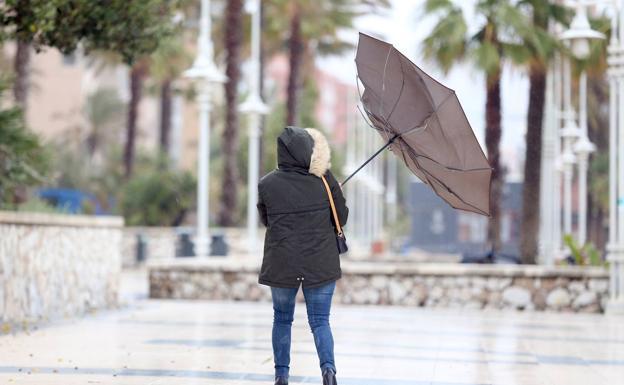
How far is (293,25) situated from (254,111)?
42.6ft

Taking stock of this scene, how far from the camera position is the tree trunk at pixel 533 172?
23281 mm

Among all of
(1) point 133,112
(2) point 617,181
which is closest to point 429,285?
(2) point 617,181

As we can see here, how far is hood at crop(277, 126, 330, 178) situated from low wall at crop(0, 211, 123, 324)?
20.4 ft

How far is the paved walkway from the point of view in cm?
884

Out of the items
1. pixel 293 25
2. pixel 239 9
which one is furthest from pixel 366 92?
pixel 293 25

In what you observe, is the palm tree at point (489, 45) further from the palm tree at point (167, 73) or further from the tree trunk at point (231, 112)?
the palm tree at point (167, 73)

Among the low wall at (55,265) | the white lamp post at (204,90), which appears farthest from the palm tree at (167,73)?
the low wall at (55,265)

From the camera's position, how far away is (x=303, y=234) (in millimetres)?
7297

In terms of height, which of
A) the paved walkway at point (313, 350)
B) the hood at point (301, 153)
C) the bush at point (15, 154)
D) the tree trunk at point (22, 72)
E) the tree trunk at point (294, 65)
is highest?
the tree trunk at point (294, 65)

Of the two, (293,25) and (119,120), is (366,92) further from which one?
(119,120)

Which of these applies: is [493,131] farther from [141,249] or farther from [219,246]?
[141,249]

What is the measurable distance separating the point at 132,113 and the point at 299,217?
34529 mm

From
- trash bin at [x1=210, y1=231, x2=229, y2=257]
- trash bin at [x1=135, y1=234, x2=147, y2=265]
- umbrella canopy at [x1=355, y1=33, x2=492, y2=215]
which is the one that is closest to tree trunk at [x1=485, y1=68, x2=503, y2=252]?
trash bin at [x1=210, y1=231, x2=229, y2=257]

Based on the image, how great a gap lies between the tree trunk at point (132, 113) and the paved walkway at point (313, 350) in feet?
84.4
